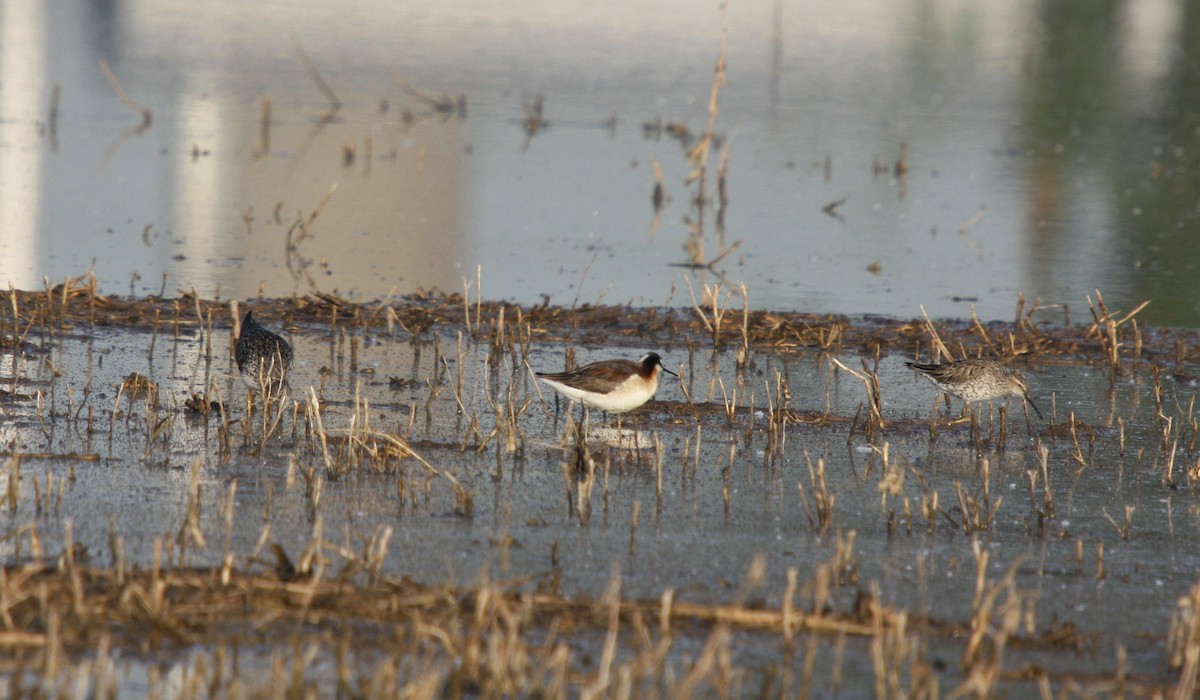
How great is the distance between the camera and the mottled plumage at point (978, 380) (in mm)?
9102

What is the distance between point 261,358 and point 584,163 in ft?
46.3

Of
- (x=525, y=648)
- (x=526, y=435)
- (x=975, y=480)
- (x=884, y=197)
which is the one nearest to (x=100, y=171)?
(x=884, y=197)

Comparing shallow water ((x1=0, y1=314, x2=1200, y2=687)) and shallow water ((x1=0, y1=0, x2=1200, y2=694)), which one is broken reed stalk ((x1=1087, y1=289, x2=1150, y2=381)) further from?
shallow water ((x1=0, y1=314, x2=1200, y2=687))

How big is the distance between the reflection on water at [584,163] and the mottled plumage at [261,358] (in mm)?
2938

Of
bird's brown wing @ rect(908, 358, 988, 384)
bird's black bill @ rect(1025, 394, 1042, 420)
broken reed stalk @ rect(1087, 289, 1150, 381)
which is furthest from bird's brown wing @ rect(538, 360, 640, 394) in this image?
broken reed stalk @ rect(1087, 289, 1150, 381)

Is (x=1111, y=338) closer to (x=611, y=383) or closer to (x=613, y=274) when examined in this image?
(x=611, y=383)

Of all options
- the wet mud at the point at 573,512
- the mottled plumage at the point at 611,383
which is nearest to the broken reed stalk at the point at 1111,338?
the wet mud at the point at 573,512

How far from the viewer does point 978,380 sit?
9.09 m

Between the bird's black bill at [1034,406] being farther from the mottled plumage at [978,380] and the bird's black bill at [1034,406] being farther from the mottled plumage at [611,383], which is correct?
the mottled plumage at [611,383]

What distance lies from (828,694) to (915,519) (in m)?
2.28

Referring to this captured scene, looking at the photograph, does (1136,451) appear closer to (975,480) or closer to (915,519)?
(975,480)

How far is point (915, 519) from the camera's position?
23.1 feet

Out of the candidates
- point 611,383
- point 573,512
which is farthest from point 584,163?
point 573,512

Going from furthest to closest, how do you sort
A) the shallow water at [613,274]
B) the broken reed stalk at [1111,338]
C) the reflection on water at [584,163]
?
1. the reflection on water at [584,163]
2. the broken reed stalk at [1111,338]
3. the shallow water at [613,274]
